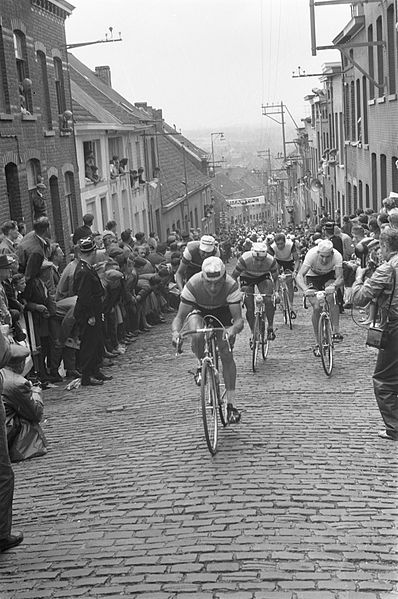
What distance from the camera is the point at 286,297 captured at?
52.0 ft

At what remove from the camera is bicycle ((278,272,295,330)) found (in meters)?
15.4

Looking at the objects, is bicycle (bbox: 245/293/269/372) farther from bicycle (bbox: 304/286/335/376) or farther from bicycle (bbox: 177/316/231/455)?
bicycle (bbox: 177/316/231/455)

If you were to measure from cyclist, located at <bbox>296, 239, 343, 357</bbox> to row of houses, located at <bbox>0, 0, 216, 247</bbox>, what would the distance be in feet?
31.2

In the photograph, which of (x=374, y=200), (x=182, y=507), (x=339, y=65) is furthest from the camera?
(x=339, y=65)

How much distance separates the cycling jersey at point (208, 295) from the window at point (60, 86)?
1929cm

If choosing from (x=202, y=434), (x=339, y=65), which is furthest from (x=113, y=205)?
(x=202, y=434)

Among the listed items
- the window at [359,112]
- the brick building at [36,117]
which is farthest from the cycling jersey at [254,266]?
the window at [359,112]

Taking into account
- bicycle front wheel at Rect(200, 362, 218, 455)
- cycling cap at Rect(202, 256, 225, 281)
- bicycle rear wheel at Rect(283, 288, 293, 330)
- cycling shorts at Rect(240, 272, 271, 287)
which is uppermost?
cycling cap at Rect(202, 256, 225, 281)

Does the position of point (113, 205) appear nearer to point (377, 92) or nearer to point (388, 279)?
point (377, 92)

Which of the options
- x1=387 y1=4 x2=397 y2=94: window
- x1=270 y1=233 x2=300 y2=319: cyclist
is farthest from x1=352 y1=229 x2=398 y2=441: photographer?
x1=387 y1=4 x2=397 y2=94: window

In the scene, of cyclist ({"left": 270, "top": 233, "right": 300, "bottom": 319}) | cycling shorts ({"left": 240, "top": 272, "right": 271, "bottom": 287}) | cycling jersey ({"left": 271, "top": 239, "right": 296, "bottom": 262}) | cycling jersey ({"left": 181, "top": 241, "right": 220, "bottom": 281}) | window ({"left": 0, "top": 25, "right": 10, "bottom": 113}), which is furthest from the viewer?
window ({"left": 0, "top": 25, "right": 10, "bottom": 113})

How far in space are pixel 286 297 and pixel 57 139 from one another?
1211 cm

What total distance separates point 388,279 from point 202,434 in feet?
7.63

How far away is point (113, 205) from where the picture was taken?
3650 cm
